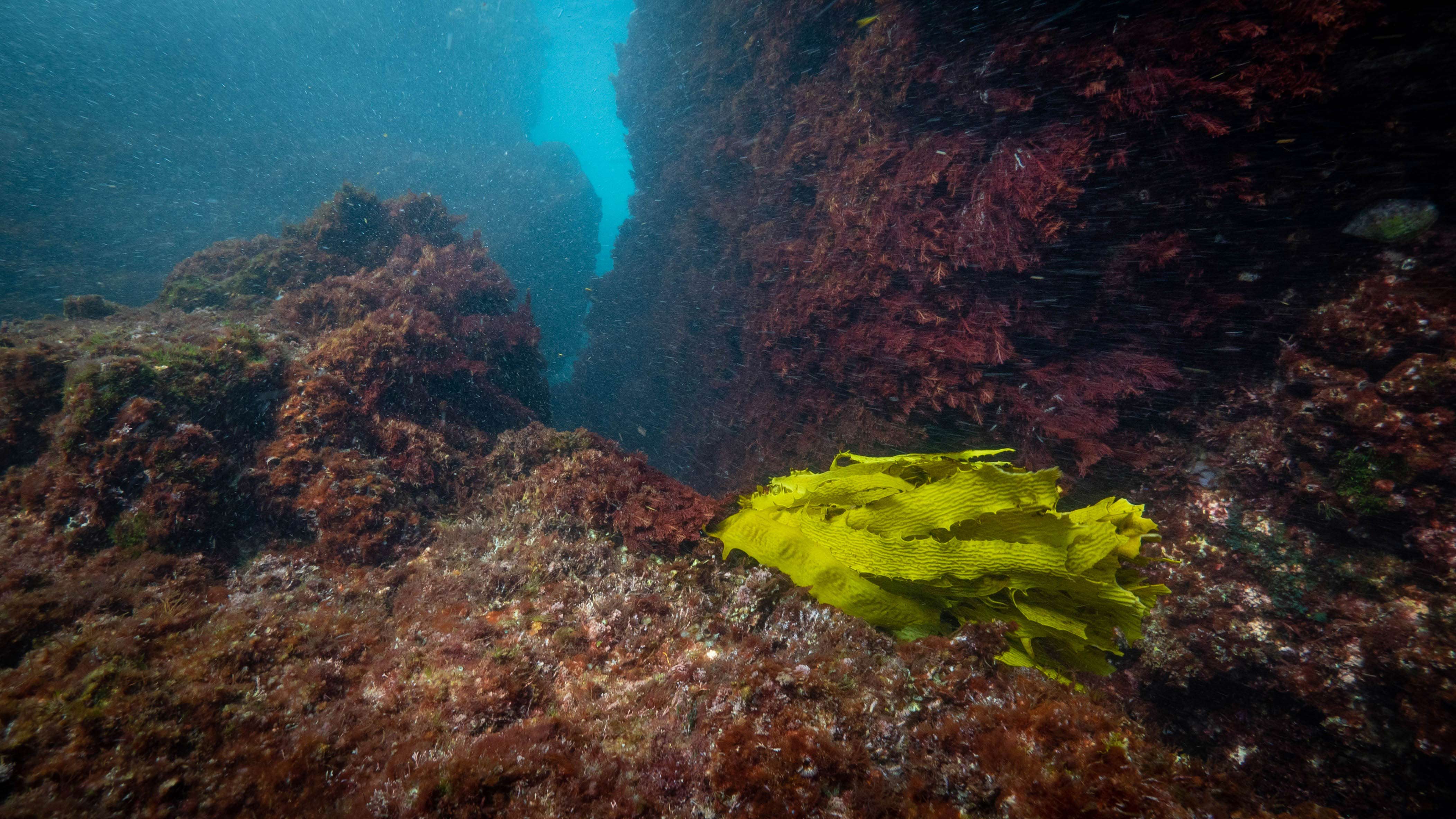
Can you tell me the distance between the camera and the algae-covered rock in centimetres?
302

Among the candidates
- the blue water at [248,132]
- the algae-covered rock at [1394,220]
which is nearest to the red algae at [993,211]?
the algae-covered rock at [1394,220]

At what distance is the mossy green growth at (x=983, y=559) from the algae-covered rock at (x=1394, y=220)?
3237 mm

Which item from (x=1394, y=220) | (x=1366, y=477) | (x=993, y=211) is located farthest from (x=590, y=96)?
(x=1366, y=477)

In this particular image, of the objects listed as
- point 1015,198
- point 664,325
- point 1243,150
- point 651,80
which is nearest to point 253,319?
point 664,325

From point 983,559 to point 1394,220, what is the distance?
4226mm

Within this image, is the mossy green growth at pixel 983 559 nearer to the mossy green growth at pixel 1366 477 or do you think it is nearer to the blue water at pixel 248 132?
the mossy green growth at pixel 1366 477

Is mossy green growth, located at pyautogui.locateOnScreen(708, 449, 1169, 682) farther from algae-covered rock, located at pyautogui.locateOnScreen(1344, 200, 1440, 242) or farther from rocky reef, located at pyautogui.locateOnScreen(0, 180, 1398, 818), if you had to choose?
algae-covered rock, located at pyautogui.locateOnScreen(1344, 200, 1440, 242)

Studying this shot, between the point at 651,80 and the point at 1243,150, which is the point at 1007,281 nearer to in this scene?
the point at 1243,150

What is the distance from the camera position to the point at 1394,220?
314 cm

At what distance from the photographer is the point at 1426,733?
2.37 m

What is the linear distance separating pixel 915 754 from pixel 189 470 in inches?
228

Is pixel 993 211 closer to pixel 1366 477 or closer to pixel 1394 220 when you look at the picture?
pixel 1394 220

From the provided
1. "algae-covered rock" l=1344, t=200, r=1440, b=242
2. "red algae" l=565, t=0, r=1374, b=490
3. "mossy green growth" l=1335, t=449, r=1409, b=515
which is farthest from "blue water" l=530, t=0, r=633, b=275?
"mossy green growth" l=1335, t=449, r=1409, b=515

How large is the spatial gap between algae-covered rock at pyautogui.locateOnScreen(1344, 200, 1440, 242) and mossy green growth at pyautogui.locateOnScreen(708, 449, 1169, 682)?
3.24 metres
